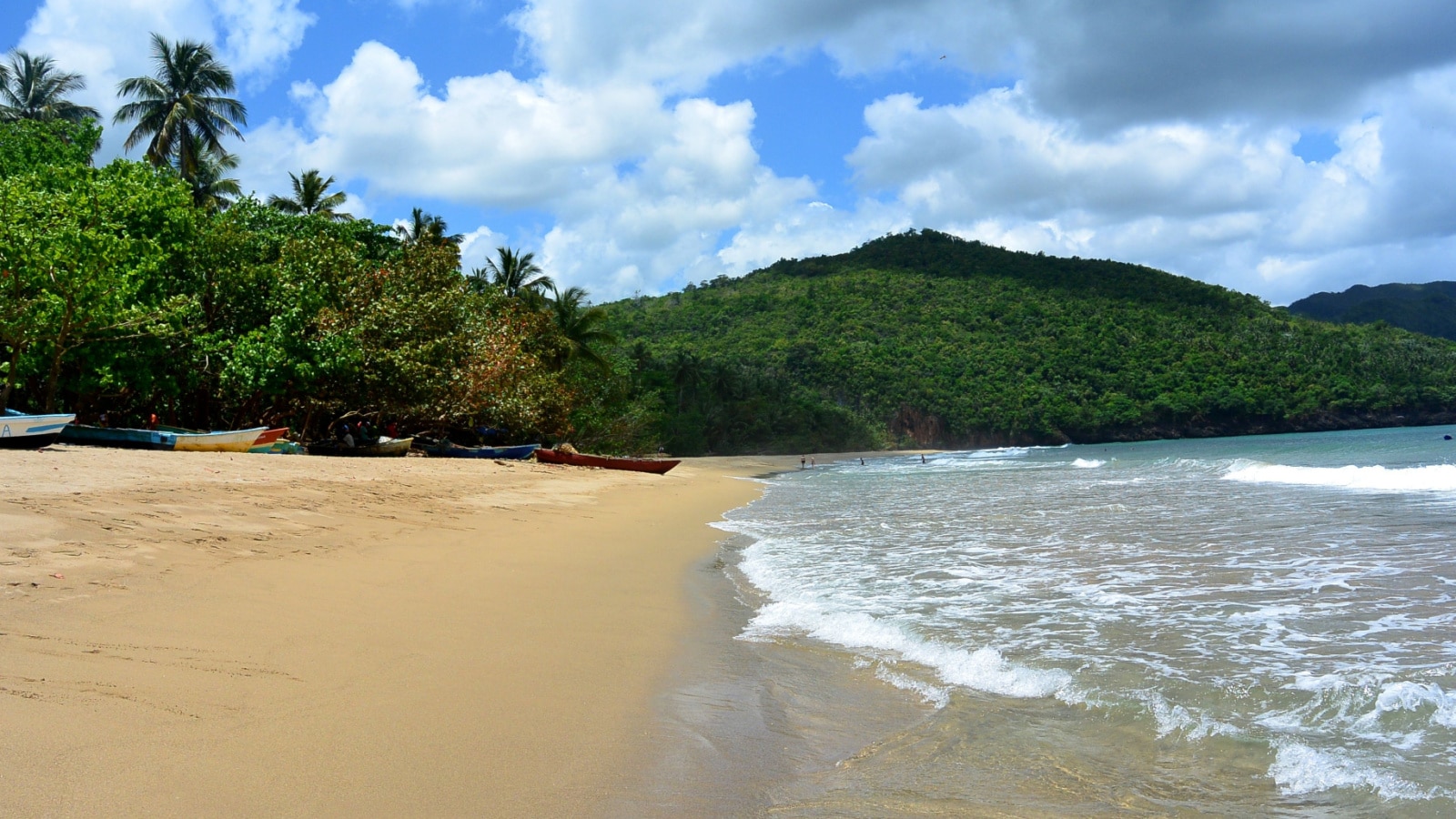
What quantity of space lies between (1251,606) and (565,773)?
5485 mm

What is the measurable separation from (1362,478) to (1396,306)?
587ft

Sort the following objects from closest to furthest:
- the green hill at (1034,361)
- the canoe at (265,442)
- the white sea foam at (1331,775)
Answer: the white sea foam at (1331,775)
the canoe at (265,442)
the green hill at (1034,361)

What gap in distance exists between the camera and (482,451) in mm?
24453

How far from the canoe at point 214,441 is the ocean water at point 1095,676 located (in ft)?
37.3

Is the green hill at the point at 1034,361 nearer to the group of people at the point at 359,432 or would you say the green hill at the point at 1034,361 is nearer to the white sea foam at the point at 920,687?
the group of people at the point at 359,432

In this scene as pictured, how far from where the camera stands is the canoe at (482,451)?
2395 cm

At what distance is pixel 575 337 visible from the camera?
3691cm

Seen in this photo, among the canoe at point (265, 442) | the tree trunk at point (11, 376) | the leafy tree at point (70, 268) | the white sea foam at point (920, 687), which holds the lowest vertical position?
the white sea foam at point (920, 687)

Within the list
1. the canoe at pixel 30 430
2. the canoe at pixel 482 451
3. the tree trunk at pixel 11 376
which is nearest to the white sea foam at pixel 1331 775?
the canoe at pixel 30 430

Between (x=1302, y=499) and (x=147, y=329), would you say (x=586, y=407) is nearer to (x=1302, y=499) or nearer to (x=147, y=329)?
(x=147, y=329)

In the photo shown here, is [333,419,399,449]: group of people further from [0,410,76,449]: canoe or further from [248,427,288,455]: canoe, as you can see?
[0,410,76,449]: canoe

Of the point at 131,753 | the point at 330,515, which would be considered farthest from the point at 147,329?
the point at 131,753

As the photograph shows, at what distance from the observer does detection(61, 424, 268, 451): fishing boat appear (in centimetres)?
1591

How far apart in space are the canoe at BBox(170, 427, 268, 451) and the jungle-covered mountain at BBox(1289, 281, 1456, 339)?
15948cm
